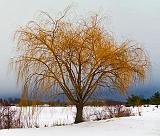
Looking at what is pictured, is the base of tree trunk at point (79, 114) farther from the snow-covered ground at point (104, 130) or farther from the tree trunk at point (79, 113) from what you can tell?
the snow-covered ground at point (104, 130)

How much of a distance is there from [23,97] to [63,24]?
3.53 meters

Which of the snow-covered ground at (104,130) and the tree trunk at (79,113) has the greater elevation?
the tree trunk at (79,113)

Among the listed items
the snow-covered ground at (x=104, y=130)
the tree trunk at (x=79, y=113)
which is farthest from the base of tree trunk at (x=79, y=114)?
the snow-covered ground at (x=104, y=130)

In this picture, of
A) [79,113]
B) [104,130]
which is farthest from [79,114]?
[104,130]

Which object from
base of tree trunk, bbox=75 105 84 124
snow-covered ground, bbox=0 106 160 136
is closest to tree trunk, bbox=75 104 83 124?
base of tree trunk, bbox=75 105 84 124

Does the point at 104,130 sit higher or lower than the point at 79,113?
lower

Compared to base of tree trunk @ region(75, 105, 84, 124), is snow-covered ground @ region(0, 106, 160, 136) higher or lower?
lower

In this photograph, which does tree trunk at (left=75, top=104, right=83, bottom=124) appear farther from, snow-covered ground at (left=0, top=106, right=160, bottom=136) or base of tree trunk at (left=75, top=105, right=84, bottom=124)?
snow-covered ground at (left=0, top=106, right=160, bottom=136)

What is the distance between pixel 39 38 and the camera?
725 inches

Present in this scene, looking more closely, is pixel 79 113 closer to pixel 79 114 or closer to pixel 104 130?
pixel 79 114

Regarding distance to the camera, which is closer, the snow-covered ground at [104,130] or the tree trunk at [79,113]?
the snow-covered ground at [104,130]

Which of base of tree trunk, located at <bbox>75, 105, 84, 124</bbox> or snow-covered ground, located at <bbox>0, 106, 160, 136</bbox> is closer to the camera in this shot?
snow-covered ground, located at <bbox>0, 106, 160, 136</bbox>

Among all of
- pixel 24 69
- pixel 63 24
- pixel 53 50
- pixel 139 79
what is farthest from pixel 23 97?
pixel 139 79

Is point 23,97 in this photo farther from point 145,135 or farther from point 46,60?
point 145,135
